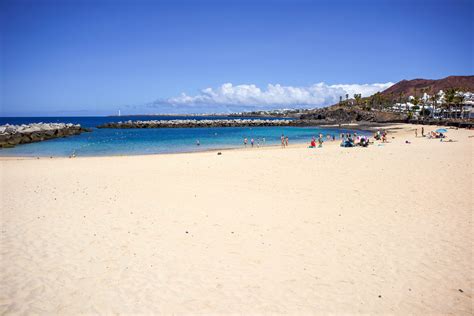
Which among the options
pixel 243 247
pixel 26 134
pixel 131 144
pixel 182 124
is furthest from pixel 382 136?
pixel 182 124

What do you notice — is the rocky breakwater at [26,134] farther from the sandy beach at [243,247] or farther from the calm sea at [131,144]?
the sandy beach at [243,247]

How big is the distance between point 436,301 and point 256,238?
154 inches

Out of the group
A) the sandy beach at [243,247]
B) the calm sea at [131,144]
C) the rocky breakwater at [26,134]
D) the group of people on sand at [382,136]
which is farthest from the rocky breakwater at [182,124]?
the sandy beach at [243,247]

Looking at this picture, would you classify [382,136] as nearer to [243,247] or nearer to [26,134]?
[243,247]

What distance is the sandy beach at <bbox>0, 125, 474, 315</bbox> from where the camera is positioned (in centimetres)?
545

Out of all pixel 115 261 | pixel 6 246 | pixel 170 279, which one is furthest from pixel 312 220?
pixel 6 246

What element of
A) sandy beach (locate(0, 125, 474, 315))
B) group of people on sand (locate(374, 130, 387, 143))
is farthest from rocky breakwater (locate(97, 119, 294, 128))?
sandy beach (locate(0, 125, 474, 315))

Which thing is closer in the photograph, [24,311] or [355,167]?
[24,311]

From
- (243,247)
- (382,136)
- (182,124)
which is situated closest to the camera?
(243,247)

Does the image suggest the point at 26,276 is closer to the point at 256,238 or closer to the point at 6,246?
the point at 6,246

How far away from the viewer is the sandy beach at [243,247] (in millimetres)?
5453

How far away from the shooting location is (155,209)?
10.5 m

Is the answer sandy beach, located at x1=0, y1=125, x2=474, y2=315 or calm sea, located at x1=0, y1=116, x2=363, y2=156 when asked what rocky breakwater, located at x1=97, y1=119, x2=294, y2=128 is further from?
sandy beach, located at x1=0, y1=125, x2=474, y2=315

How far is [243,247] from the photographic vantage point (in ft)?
24.4
